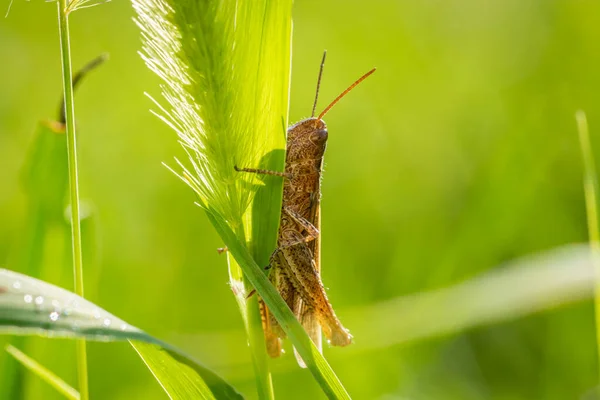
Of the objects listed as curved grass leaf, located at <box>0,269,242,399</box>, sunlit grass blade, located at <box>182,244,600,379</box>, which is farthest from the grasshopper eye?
curved grass leaf, located at <box>0,269,242,399</box>

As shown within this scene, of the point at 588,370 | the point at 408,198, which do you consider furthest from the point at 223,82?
the point at 408,198

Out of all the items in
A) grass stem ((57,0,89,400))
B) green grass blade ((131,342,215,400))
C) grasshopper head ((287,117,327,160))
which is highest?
grasshopper head ((287,117,327,160))

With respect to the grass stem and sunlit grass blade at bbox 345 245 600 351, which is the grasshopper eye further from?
the grass stem

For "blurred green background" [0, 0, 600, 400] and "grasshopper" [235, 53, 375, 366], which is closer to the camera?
"grasshopper" [235, 53, 375, 366]

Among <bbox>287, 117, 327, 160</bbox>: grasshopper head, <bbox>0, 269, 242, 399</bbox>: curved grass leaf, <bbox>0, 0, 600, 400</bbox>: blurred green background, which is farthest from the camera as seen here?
<bbox>0, 0, 600, 400</bbox>: blurred green background

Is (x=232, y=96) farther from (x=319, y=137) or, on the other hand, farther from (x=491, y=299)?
(x=491, y=299)

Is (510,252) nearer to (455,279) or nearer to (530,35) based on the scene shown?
(455,279)

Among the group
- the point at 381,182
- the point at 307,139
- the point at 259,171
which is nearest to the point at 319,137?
the point at 307,139

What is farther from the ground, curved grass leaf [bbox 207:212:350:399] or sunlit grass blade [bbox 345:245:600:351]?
sunlit grass blade [bbox 345:245:600:351]
